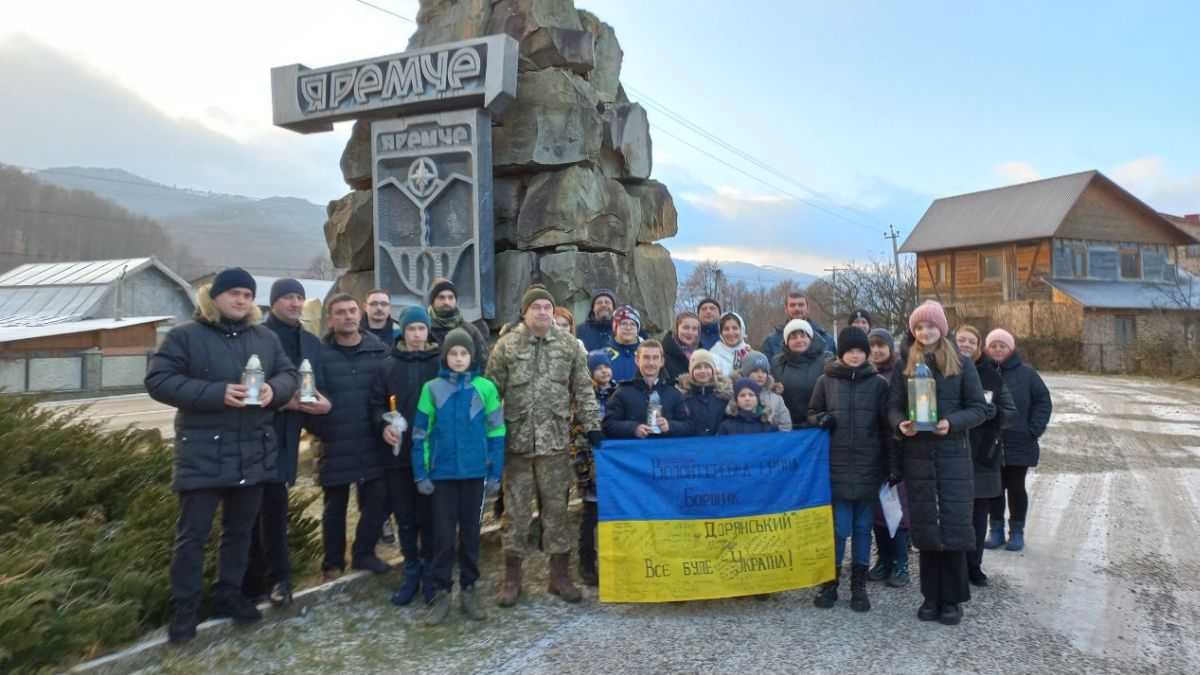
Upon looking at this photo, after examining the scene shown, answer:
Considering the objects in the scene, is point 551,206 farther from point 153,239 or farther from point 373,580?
point 153,239

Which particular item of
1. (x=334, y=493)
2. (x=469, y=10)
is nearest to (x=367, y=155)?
(x=469, y=10)

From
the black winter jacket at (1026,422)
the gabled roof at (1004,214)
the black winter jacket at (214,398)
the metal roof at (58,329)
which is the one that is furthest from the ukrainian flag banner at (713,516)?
the gabled roof at (1004,214)

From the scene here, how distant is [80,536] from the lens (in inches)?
156

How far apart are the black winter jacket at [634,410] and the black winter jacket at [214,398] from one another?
1909 mm

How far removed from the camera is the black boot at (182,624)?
3631 millimetres

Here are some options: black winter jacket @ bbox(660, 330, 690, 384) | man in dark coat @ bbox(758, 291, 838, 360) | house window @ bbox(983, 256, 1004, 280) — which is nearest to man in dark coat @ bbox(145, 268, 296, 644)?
black winter jacket @ bbox(660, 330, 690, 384)

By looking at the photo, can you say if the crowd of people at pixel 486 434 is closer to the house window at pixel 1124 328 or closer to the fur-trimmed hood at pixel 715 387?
the fur-trimmed hood at pixel 715 387

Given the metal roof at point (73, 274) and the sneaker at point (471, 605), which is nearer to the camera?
the sneaker at point (471, 605)

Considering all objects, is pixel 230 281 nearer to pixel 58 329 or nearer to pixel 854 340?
pixel 854 340

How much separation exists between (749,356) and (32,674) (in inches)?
161

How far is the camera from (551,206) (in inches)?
335

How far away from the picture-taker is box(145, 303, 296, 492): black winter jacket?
11.7 feet

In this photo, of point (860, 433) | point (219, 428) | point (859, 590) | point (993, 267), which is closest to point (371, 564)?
point (219, 428)

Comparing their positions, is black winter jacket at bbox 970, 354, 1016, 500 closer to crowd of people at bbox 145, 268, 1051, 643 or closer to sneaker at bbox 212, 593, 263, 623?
crowd of people at bbox 145, 268, 1051, 643
